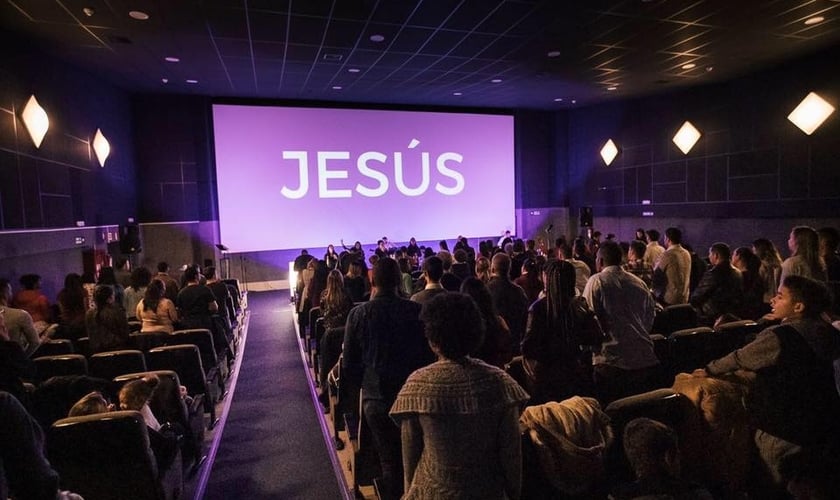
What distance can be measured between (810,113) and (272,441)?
9620 mm

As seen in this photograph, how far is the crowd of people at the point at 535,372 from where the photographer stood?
148cm

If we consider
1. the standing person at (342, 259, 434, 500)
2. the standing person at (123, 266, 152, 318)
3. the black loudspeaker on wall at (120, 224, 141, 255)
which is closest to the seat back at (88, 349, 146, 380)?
the standing person at (342, 259, 434, 500)

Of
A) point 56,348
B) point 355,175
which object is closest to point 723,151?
point 355,175

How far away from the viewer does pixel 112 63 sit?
25.5 ft

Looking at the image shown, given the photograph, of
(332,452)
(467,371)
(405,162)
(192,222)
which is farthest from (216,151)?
(467,371)

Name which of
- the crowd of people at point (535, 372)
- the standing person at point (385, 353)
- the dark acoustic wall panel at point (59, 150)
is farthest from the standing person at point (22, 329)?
the standing person at point (385, 353)

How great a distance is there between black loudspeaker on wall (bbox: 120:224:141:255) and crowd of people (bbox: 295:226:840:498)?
6770 millimetres

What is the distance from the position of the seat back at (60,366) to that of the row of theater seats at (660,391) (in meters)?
1.62

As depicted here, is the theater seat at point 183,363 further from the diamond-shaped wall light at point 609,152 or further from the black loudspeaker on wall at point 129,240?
the diamond-shaped wall light at point 609,152

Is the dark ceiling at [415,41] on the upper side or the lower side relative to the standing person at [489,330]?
upper

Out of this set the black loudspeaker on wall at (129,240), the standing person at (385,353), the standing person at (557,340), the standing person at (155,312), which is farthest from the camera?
the black loudspeaker on wall at (129,240)

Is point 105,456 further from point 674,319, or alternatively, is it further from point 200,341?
point 674,319

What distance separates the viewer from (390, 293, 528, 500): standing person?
4.78ft

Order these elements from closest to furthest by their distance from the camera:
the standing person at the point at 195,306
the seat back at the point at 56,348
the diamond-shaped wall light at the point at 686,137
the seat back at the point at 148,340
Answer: the seat back at the point at 56,348 < the seat back at the point at 148,340 < the standing person at the point at 195,306 < the diamond-shaped wall light at the point at 686,137
